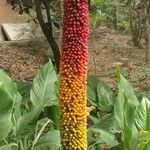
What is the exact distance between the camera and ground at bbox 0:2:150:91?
313 inches

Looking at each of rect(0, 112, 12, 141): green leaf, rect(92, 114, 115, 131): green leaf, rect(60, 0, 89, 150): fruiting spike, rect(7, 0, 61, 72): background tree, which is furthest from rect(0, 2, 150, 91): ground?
rect(60, 0, 89, 150): fruiting spike

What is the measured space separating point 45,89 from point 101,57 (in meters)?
5.32

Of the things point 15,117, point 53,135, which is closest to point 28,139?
point 15,117

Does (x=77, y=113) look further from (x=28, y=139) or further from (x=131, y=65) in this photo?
(x=131, y=65)

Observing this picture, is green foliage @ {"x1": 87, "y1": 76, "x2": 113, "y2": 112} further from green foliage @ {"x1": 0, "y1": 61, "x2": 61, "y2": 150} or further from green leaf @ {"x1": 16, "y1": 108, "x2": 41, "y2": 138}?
green leaf @ {"x1": 16, "y1": 108, "x2": 41, "y2": 138}

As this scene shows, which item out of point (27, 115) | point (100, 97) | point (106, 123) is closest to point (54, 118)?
point (27, 115)

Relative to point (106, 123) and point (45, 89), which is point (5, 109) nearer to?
point (106, 123)

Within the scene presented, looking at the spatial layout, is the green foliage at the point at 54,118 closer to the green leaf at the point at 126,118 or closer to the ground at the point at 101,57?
the green leaf at the point at 126,118

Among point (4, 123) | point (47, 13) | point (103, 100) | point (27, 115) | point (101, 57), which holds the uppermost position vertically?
point (47, 13)

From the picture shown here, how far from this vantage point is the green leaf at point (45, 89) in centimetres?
384

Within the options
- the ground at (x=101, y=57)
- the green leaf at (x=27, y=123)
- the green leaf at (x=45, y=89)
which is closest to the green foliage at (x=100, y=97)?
the green leaf at (x=45, y=89)

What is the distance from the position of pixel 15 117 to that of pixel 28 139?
0.56ft

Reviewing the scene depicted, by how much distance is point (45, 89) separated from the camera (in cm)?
392

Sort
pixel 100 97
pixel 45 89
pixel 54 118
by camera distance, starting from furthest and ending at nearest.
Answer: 1. pixel 100 97
2. pixel 45 89
3. pixel 54 118
